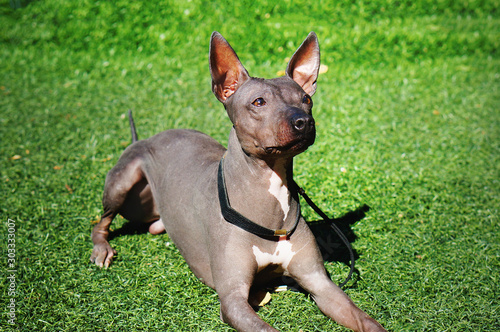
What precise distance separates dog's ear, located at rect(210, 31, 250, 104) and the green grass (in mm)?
1371

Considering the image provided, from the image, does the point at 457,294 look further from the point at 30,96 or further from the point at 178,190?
the point at 30,96

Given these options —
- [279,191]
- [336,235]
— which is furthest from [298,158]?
[279,191]

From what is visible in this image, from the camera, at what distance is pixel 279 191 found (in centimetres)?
269

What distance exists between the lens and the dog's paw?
11.5 ft

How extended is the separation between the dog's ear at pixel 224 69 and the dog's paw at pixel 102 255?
1.57m

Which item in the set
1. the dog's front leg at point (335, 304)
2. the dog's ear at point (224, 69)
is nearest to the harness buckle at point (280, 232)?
the dog's front leg at point (335, 304)

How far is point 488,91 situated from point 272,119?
17.9 feet

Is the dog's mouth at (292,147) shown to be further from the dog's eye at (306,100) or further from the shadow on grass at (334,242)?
the shadow on grass at (334,242)

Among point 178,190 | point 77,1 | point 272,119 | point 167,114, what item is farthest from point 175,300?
point 77,1

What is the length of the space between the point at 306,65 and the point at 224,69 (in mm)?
535

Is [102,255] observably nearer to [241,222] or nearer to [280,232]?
[241,222]

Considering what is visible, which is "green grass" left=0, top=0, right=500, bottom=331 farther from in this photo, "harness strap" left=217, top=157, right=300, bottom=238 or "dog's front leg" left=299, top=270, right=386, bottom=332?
"harness strap" left=217, top=157, right=300, bottom=238

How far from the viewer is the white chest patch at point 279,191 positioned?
2.66 m

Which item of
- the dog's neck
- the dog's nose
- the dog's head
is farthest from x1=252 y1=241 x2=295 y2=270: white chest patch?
the dog's nose
